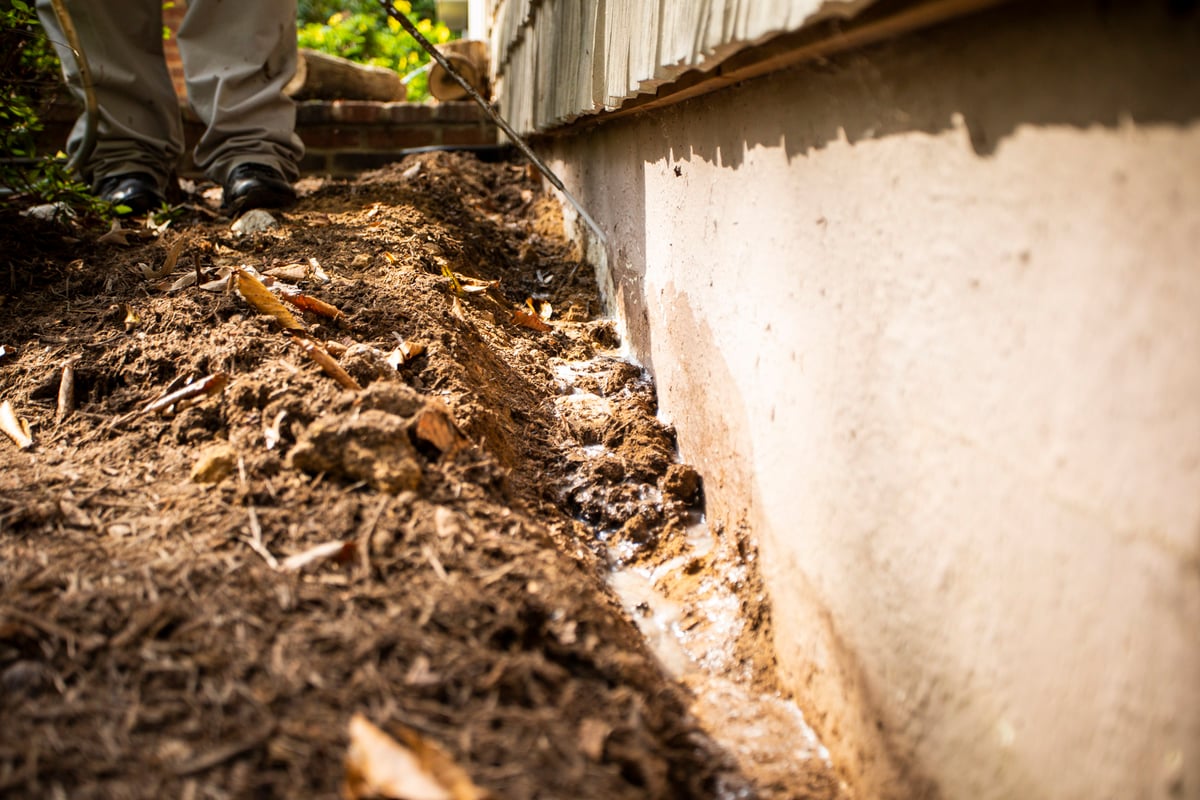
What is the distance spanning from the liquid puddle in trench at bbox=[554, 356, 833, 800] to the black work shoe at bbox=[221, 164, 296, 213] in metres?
2.11

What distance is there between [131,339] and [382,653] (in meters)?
1.43

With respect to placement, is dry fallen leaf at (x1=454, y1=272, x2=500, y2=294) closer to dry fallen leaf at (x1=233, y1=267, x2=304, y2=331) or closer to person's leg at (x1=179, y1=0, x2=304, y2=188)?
dry fallen leaf at (x1=233, y1=267, x2=304, y2=331)

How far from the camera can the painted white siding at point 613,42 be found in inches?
51.8

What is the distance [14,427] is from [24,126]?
1645 millimetres

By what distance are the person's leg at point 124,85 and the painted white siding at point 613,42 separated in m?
1.62

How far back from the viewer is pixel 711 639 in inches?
66.3

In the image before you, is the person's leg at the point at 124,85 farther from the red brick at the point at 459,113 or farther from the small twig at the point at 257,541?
the small twig at the point at 257,541

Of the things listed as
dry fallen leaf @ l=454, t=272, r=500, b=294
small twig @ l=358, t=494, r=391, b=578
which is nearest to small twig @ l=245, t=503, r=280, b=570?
small twig @ l=358, t=494, r=391, b=578

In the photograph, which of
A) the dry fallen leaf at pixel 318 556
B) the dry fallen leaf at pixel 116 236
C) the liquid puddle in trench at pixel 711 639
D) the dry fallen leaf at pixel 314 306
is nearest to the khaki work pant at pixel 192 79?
the dry fallen leaf at pixel 116 236

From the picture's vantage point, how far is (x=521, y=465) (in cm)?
211

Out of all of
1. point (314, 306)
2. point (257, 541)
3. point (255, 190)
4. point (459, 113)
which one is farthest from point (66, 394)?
point (459, 113)

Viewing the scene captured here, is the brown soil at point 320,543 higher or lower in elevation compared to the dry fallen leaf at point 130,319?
lower

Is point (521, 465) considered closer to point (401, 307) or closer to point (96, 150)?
point (401, 307)

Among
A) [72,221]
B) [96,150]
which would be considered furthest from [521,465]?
[96,150]
